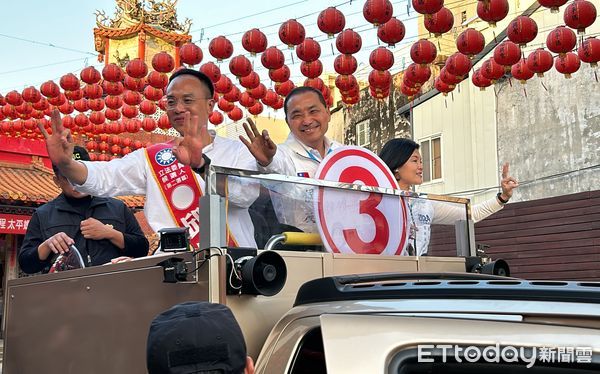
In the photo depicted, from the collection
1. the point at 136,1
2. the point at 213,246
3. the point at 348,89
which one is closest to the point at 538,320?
the point at 213,246

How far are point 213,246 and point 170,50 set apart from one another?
22.0 meters

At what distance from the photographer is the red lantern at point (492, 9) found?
8.23 m

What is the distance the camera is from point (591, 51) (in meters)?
9.06

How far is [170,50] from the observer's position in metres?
23.0

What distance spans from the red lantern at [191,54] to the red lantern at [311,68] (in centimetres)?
188

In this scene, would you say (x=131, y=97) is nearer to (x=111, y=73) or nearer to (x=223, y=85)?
(x=111, y=73)

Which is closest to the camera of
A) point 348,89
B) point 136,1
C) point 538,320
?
point 538,320

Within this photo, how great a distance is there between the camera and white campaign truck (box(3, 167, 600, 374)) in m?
1.29

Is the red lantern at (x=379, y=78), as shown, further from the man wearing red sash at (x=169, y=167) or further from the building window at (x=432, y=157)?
the man wearing red sash at (x=169, y=167)

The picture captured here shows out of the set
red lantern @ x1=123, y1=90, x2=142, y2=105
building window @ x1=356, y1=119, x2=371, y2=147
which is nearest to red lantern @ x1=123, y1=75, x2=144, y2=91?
red lantern @ x1=123, y1=90, x2=142, y2=105

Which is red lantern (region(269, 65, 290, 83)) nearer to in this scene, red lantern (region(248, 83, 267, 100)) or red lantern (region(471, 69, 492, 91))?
red lantern (region(248, 83, 267, 100))

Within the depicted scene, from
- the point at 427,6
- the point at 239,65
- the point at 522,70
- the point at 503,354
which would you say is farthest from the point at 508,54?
the point at 503,354

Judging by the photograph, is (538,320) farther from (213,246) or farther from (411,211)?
(411,211)

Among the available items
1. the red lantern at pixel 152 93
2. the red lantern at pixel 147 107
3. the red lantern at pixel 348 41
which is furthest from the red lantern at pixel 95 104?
the red lantern at pixel 348 41
